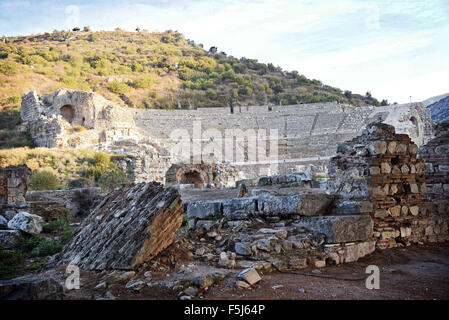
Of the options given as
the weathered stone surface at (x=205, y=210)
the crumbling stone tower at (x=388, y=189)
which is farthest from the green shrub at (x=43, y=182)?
the crumbling stone tower at (x=388, y=189)

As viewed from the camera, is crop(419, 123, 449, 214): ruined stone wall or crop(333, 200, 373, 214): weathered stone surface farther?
crop(419, 123, 449, 214): ruined stone wall

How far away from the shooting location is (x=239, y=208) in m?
5.75

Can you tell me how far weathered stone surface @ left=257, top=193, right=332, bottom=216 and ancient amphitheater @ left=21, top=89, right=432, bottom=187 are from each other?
1255 cm

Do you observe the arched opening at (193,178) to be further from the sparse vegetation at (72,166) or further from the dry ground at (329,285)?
the dry ground at (329,285)

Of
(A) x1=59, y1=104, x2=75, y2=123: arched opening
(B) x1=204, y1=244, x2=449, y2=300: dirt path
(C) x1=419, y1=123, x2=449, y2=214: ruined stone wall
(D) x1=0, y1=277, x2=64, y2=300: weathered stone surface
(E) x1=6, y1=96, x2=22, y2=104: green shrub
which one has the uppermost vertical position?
(E) x1=6, y1=96, x2=22, y2=104: green shrub

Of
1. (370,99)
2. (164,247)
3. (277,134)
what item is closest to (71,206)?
(164,247)

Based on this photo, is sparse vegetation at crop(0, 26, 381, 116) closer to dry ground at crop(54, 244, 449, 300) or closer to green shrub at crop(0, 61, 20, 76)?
green shrub at crop(0, 61, 20, 76)

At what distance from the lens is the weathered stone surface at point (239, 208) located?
5.65 m

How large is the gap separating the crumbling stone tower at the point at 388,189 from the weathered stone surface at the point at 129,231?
2739 mm

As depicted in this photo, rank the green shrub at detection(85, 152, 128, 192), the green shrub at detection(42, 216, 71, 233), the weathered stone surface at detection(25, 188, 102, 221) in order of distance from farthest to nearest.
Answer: the green shrub at detection(85, 152, 128, 192), the weathered stone surface at detection(25, 188, 102, 221), the green shrub at detection(42, 216, 71, 233)

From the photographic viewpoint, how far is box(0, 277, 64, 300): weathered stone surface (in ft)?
8.08

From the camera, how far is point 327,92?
5691cm

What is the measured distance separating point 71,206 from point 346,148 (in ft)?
27.2

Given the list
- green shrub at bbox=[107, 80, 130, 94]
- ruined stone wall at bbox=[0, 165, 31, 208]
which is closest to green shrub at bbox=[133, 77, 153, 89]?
green shrub at bbox=[107, 80, 130, 94]
